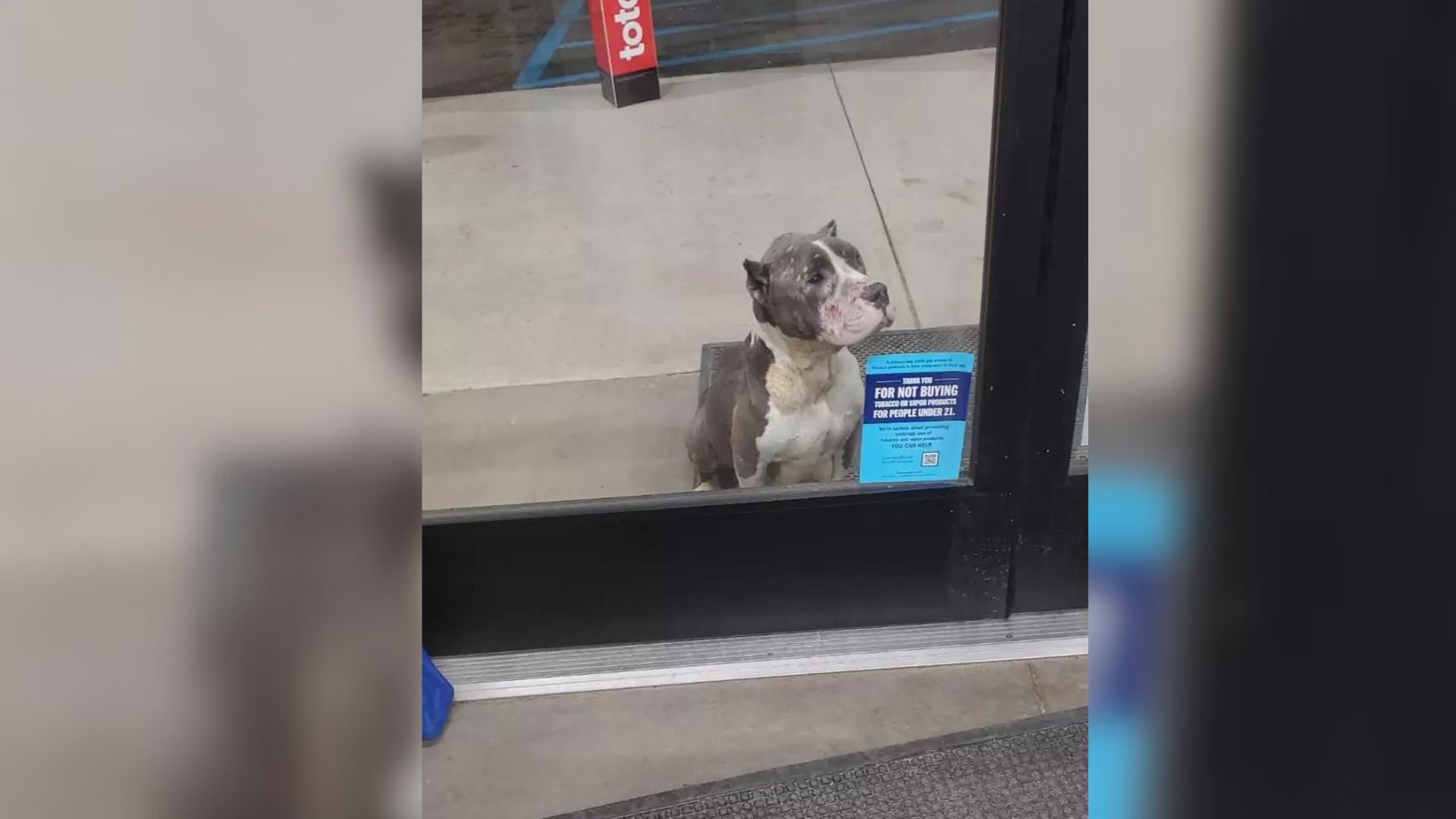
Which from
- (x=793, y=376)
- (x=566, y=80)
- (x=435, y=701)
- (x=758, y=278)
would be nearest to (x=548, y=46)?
(x=566, y=80)

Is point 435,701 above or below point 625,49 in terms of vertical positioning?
below

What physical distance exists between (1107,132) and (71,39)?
0.20m

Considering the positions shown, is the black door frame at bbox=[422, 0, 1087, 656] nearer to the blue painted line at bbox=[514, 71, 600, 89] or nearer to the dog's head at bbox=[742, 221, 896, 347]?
the dog's head at bbox=[742, 221, 896, 347]

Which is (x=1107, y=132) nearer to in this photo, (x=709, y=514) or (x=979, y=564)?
(x=709, y=514)

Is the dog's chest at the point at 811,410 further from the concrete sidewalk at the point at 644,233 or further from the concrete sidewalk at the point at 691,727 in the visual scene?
the concrete sidewalk at the point at 691,727

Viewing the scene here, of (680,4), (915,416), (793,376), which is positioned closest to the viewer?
(680,4)

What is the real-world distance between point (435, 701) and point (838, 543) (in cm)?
74

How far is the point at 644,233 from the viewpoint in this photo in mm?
1860

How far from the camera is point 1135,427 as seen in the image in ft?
0.77

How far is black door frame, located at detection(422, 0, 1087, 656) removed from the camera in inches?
69.9

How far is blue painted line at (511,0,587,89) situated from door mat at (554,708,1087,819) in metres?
1.13

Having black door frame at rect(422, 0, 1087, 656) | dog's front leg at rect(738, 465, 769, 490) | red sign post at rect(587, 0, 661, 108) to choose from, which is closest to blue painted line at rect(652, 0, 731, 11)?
red sign post at rect(587, 0, 661, 108)

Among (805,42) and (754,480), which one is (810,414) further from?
(805,42)

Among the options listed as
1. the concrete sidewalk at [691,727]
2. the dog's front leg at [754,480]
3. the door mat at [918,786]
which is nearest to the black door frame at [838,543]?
the dog's front leg at [754,480]
